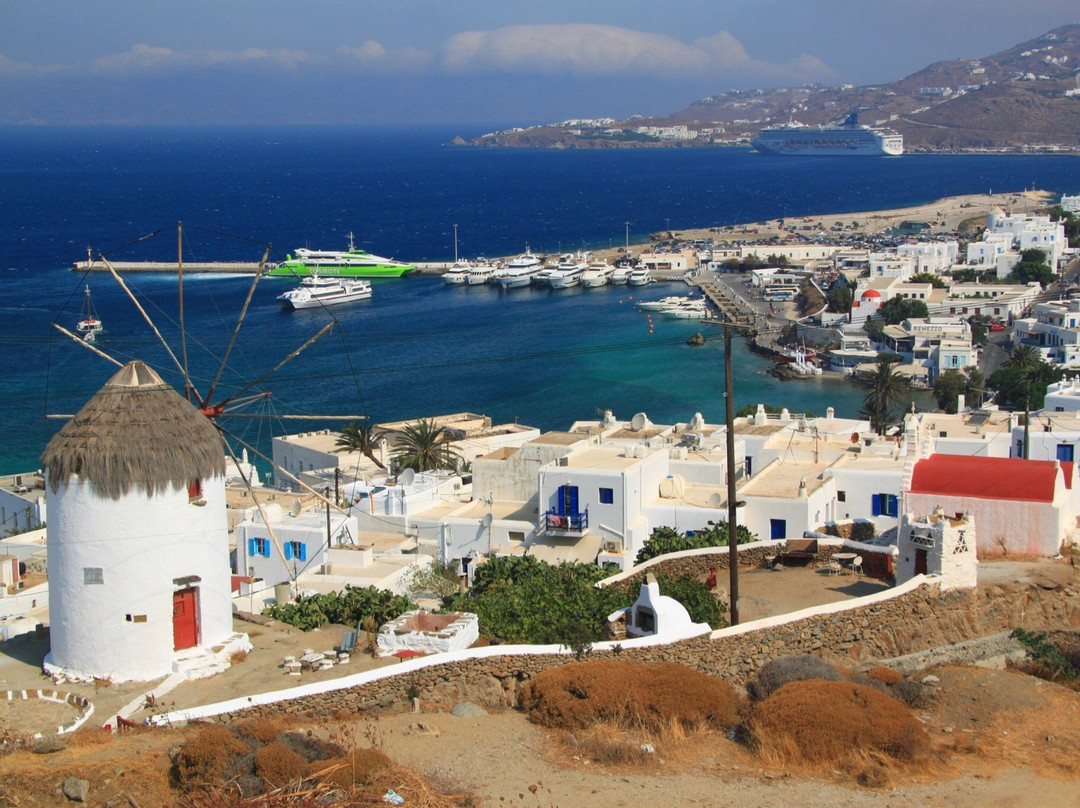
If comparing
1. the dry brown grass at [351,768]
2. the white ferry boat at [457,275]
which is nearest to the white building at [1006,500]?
the dry brown grass at [351,768]

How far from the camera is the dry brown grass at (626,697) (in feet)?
44.0

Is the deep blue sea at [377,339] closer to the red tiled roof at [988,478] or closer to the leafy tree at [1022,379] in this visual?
the leafy tree at [1022,379]

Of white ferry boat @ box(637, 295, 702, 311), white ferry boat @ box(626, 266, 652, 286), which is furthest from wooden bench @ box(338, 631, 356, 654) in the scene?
white ferry boat @ box(626, 266, 652, 286)

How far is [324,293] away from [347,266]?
1855 centimetres

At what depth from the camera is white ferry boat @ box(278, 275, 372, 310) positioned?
98.1m

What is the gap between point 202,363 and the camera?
71.7m

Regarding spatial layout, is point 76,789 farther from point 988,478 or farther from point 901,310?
point 901,310

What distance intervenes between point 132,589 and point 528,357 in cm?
6455

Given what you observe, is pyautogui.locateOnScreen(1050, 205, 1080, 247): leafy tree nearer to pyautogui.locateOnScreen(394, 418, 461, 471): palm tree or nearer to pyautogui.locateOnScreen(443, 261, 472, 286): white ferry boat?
pyautogui.locateOnScreen(443, 261, 472, 286): white ferry boat

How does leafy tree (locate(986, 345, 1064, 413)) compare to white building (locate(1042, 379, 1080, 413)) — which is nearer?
white building (locate(1042, 379, 1080, 413))

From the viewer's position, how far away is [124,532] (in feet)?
46.2

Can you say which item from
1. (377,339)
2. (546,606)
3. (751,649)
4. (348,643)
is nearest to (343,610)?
(348,643)

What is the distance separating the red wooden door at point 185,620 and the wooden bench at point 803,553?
9.43 metres

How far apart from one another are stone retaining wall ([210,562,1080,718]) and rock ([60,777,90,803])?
79.1 inches
